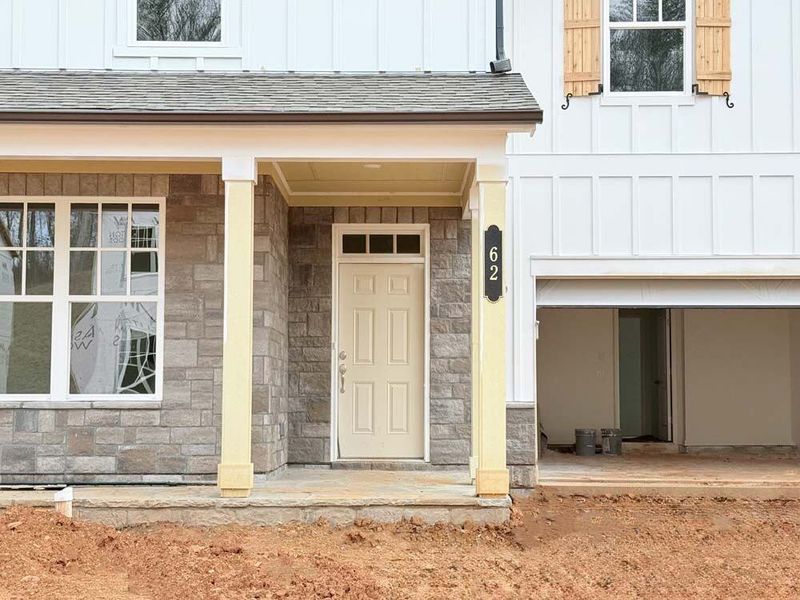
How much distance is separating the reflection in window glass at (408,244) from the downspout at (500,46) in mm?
2047

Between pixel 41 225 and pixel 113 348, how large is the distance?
50.9 inches

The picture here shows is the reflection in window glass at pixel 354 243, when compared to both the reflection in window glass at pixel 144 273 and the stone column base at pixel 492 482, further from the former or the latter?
the stone column base at pixel 492 482

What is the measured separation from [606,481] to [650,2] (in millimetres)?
4789

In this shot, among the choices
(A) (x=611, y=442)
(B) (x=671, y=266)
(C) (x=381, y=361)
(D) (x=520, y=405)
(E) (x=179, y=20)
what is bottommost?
(A) (x=611, y=442)

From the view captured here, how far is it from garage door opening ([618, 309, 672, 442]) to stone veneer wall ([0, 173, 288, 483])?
20.0ft

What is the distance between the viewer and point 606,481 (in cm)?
968

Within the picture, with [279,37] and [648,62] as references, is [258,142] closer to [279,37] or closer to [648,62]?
[279,37]

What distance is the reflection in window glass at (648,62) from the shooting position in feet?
32.9

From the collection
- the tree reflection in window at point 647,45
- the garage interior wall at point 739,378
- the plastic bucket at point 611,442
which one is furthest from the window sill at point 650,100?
the plastic bucket at point 611,442

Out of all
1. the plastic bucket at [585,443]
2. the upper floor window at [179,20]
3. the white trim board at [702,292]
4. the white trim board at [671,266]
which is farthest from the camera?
the plastic bucket at [585,443]

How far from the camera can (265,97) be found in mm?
8344

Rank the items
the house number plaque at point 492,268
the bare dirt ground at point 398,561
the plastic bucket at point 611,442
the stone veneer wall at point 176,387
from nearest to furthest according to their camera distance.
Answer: the bare dirt ground at point 398,561 < the house number plaque at point 492,268 < the stone veneer wall at point 176,387 < the plastic bucket at point 611,442

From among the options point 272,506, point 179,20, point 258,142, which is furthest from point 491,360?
point 179,20

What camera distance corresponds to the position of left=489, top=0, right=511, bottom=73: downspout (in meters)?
9.15
